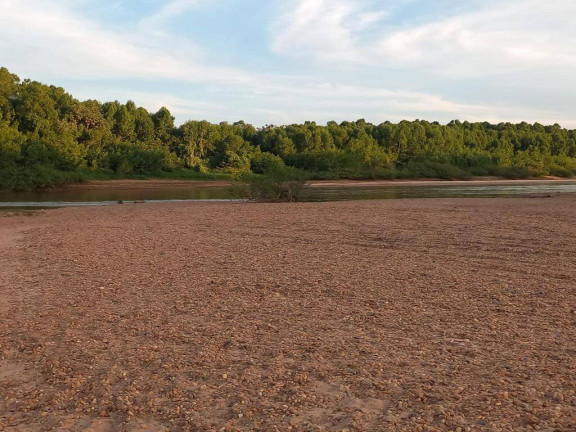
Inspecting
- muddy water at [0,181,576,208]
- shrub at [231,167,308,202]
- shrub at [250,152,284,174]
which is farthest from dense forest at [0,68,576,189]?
muddy water at [0,181,576,208]

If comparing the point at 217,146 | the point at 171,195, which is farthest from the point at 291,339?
the point at 217,146

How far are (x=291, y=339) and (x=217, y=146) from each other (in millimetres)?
73928

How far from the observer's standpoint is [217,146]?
77500 mm

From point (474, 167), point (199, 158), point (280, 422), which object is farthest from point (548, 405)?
point (474, 167)

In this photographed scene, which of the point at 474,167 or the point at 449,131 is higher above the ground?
the point at 449,131

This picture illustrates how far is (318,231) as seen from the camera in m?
13.6

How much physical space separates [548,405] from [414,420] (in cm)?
87

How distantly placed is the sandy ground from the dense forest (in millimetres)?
23218

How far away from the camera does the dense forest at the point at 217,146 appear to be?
167ft

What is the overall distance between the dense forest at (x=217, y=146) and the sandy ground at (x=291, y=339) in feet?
76.2

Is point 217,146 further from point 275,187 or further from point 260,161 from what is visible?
point 275,187

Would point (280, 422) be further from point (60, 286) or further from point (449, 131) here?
point (449, 131)

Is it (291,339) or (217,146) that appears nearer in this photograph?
(291,339)

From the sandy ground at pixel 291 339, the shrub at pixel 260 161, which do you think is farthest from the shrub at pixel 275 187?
the shrub at pixel 260 161
